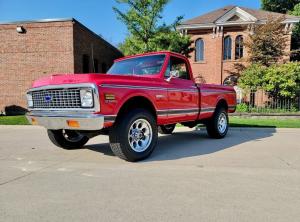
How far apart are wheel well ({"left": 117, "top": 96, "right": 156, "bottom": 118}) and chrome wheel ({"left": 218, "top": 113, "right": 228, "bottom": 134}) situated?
10.6 ft

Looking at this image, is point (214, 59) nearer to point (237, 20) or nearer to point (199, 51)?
point (199, 51)

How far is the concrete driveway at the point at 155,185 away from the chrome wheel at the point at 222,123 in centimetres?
169

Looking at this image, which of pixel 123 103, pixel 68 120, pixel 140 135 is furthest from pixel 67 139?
pixel 123 103

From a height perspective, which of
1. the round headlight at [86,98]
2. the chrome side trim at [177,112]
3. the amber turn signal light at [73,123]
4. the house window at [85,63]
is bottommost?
the amber turn signal light at [73,123]

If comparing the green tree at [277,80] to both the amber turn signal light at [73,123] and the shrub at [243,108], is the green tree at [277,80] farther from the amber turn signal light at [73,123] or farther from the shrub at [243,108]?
the amber turn signal light at [73,123]

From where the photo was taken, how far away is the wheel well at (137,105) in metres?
5.19

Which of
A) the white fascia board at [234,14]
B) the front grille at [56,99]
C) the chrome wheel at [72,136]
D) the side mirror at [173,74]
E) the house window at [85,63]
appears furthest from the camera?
the white fascia board at [234,14]

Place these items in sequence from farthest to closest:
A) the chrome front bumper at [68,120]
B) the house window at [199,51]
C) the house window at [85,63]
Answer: the house window at [199,51] < the house window at [85,63] < the chrome front bumper at [68,120]

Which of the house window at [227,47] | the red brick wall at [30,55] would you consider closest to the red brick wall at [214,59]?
the house window at [227,47]

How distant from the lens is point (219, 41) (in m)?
24.6

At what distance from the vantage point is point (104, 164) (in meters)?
5.16

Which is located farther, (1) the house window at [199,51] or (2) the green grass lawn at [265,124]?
(1) the house window at [199,51]

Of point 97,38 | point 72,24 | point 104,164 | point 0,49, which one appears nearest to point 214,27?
point 97,38

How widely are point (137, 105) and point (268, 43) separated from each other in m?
17.5
